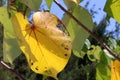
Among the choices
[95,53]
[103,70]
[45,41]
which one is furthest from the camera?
[95,53]

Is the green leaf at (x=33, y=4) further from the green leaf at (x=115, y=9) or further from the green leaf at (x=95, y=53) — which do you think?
the green leaf at (x=95, y=53)

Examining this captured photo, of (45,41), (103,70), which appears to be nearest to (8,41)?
(45,41)

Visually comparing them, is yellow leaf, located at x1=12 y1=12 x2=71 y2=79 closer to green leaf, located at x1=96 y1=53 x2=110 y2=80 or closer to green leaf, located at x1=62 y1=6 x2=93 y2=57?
green leaf, located at x1=62 y1=6 x2=93 y2=57

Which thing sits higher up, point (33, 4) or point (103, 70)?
point (33, 4)

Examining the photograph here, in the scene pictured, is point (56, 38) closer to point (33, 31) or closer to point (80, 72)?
point (33, 31)

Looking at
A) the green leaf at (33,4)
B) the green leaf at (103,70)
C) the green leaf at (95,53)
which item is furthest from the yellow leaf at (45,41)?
the green leaf at (95,53)

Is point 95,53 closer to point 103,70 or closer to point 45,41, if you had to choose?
point 103,70

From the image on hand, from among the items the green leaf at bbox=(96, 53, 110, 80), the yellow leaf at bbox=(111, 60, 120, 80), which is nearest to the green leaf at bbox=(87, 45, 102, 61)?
the green leaf at bbox=(96, 53, 110, 80)
